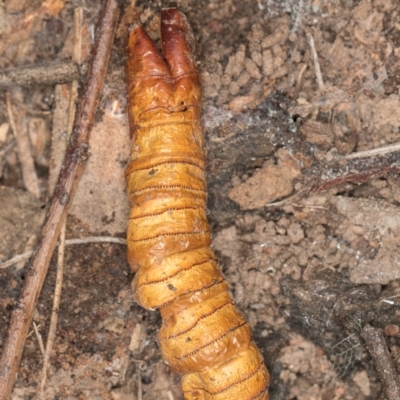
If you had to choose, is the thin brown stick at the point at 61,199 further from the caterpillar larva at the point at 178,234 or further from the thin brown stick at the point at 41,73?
the caterpillar larva at the point at 178,234

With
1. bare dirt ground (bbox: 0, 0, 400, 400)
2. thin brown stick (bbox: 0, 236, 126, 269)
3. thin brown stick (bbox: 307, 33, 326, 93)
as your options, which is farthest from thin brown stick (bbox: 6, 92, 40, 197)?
thin brown stick (bbox: 307, 33, 326, 93)

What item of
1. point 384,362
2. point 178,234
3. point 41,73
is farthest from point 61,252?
point 384,362

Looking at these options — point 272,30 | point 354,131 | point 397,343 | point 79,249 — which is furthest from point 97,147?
point 397,343

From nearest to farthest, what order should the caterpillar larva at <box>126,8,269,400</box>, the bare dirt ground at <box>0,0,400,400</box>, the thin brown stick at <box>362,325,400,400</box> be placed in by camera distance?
1. the caterpillar larva at <box>126,8,269,400</box>
2. the thin brown stick at <box>362,325,400,400</box>
3. the bare dirt ground at <box>0,0,400,400</box>

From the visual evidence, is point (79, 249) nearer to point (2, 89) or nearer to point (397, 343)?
point (2, 89)

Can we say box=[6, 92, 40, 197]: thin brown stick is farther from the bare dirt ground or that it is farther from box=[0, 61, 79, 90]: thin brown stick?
box=[0, 61, 79, 90]: thin brown stick

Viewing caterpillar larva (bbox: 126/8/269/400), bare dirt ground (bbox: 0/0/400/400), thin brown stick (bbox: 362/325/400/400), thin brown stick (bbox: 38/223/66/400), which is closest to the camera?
caterpillar larva (bbox: 126/8/269/400)
